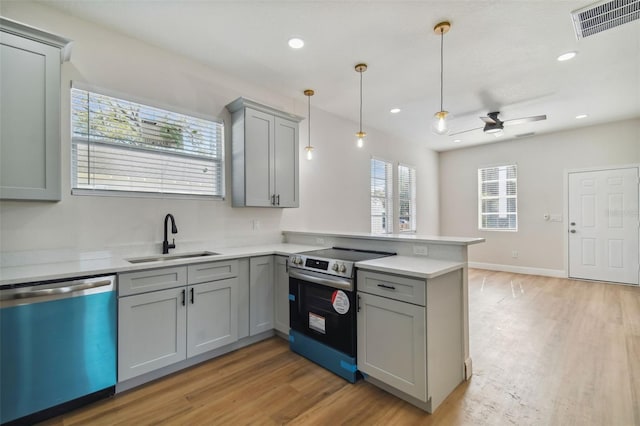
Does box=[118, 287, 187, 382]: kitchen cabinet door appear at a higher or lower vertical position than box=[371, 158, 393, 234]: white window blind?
lower

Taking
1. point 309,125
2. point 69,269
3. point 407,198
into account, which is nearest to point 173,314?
point 69,269

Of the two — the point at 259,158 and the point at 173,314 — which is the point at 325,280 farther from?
the point at 259,158

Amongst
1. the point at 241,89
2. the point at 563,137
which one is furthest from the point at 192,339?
the point at 563,137

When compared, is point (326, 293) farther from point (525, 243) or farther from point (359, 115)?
point (525, 243)

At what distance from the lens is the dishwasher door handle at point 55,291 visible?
166cm

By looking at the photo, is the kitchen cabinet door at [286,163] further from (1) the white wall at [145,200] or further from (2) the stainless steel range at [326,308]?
(2) the stainless steel range at [326,308]

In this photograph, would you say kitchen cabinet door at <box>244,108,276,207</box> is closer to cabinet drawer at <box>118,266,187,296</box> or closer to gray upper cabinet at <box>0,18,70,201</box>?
cabinet drawer at <box>118,266,187,296</box>

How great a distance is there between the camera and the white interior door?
4.93 metres

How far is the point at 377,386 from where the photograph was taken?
2.19 metres

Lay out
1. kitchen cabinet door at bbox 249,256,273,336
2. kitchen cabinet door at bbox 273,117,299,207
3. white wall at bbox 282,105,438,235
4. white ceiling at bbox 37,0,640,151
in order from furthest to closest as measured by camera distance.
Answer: white wall at bbox 282,105,438,235, kitchen cabinet door at bbox 273,117,299,207, kitchen cabinet door at bbox 249,256,273,336, white ceiling at bbox 37,0,640,151

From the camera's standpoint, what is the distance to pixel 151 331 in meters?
2.20

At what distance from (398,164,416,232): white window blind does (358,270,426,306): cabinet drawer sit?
4.04 m

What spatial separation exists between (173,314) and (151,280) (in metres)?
0.34

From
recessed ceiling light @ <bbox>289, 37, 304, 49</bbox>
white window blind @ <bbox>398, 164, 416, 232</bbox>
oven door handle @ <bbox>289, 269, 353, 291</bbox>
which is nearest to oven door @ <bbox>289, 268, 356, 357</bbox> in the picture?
oven door handle @ <bbox>289, 269, 353, 291</bbox>
